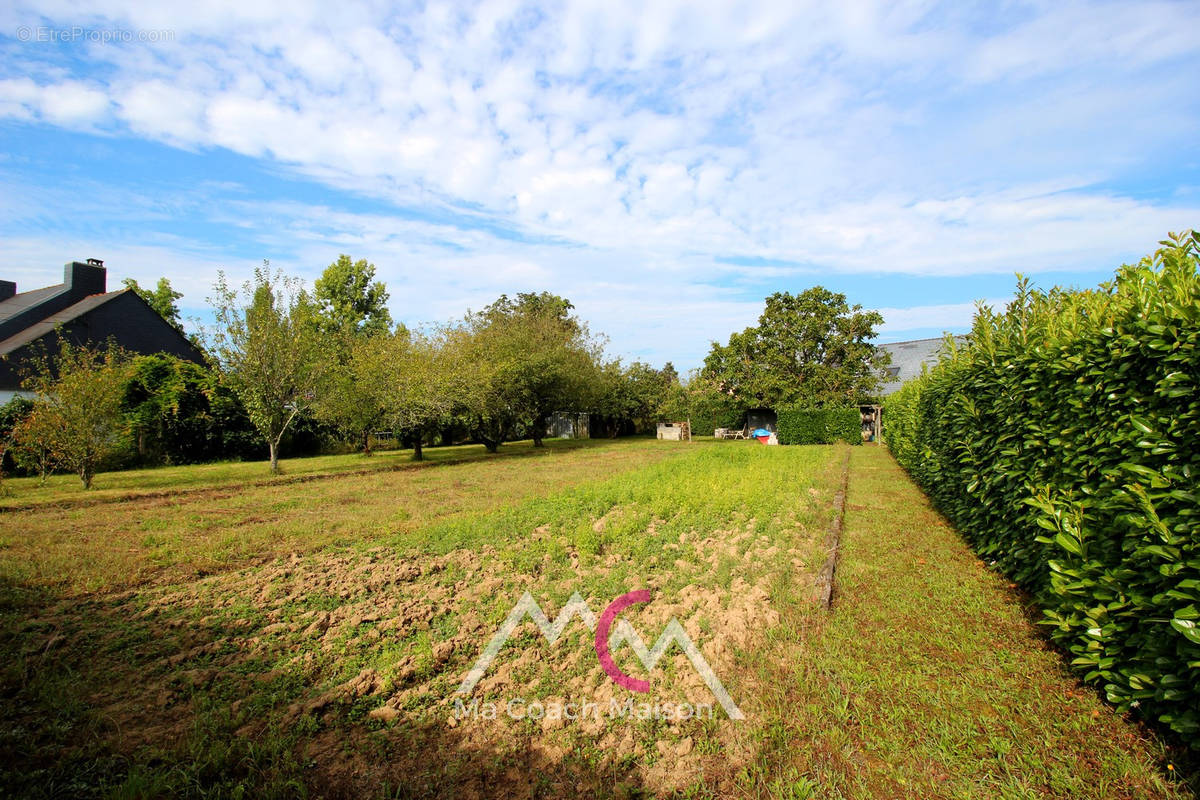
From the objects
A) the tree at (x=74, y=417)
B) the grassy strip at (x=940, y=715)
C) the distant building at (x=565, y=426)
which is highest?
the tree at (x=74, y=417)

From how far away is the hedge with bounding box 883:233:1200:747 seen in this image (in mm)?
2539

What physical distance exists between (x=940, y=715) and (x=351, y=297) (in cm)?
4071

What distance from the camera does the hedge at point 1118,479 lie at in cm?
254

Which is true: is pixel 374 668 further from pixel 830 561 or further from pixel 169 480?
pixel 169 480

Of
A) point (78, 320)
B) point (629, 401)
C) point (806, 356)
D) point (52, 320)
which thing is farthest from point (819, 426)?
point (52, 320)

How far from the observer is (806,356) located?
29.7 meters

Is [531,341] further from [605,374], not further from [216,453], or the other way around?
[216,453]

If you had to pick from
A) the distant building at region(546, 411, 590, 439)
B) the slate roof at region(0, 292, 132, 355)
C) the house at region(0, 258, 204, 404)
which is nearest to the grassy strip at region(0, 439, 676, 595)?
the house at region(0, 258, 204, 404)

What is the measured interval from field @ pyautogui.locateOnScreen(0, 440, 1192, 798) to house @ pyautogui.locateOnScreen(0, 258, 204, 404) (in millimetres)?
17133

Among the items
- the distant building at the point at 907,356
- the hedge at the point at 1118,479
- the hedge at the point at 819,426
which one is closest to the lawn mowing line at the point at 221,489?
the hedge at the point at 1118,479

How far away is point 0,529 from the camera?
7512 millimetres

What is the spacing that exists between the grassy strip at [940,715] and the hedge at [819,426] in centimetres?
2364

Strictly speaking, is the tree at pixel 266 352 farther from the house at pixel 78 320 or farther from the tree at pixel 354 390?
the house at pixel 78 320

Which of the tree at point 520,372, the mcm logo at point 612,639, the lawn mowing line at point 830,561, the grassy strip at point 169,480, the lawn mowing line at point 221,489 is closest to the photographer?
the mcm logo at point 612,639
